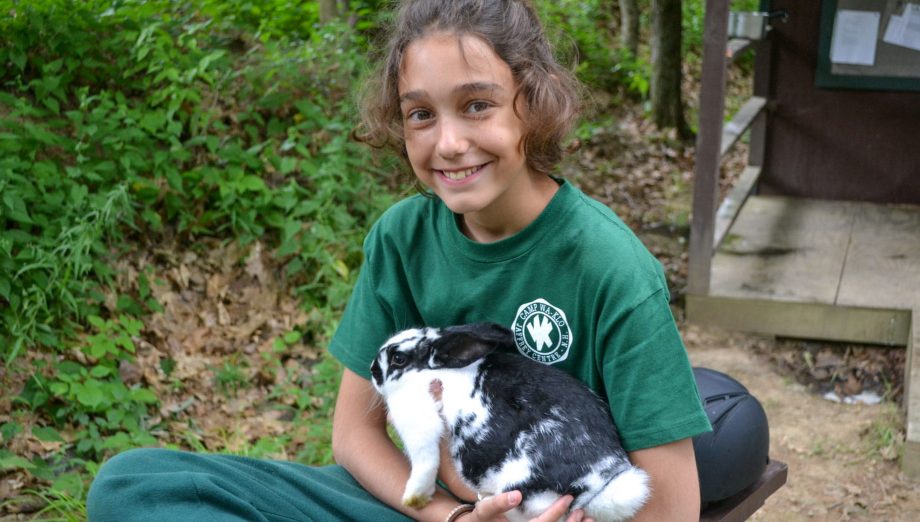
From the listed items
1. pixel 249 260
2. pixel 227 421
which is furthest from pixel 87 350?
pixel 249 260

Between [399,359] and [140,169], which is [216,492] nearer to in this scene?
[399,359]

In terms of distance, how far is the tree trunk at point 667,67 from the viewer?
26.6ft

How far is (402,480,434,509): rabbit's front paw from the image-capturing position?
85.4 inches

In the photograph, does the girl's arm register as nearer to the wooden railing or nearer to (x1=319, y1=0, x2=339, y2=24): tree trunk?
the wooden railing

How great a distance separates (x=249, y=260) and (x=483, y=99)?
3398 mm

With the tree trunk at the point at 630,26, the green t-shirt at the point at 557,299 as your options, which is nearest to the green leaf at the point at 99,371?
the green t-shirt at the point at 557,299

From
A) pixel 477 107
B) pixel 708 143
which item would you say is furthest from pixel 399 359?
pixel 708 143

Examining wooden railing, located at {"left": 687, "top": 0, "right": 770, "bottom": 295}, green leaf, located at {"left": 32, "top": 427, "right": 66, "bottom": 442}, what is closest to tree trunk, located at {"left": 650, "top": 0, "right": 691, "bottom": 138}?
wooden railing, located at {"left": 687, "top": 0, "right": 770, "bottom": 295}

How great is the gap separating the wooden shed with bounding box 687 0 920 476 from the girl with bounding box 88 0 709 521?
293cm

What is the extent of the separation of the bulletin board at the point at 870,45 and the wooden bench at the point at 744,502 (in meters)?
4.21

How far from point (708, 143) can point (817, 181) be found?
77.6 inches

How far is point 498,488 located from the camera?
2014mm

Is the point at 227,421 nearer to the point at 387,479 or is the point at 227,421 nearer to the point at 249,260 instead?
the point at 249,260

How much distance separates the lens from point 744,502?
236 centimetres
